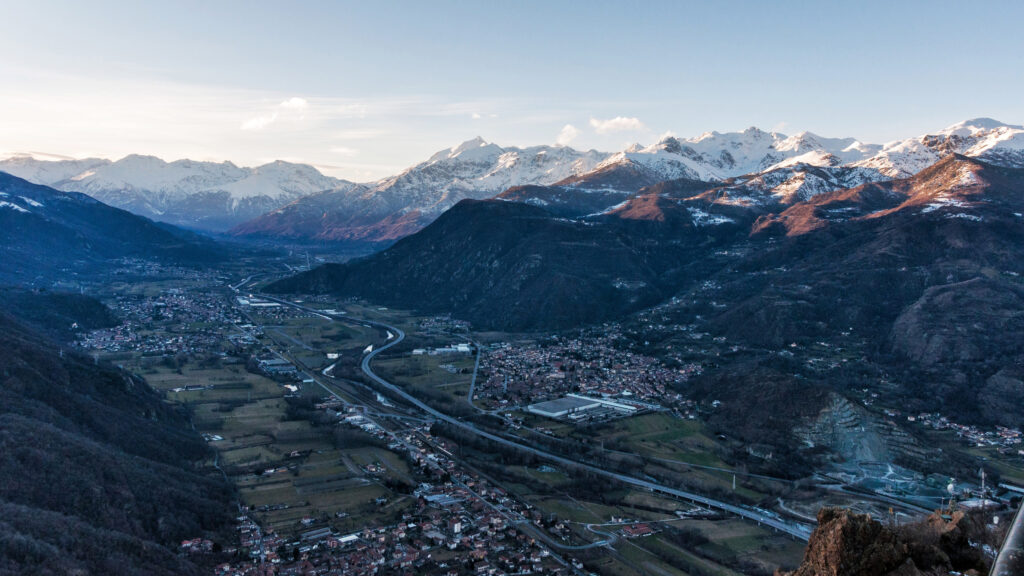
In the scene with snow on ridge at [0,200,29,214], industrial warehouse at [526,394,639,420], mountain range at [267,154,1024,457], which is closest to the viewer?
mountain range at [267,154,1024,457]

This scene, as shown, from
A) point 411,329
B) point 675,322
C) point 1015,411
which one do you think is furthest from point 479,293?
point 1015,411

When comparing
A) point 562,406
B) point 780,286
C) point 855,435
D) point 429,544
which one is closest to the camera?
point 429,544

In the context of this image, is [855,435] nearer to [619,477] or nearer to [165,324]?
[619,477]

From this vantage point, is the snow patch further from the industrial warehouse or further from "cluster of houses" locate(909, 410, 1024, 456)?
"cluster of houses" locate(909, 410, 1024, 456)

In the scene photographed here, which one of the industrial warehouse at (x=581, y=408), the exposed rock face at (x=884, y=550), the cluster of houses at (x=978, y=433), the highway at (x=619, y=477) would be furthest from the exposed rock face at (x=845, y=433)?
the exposed rock face at (x=884, y=550)

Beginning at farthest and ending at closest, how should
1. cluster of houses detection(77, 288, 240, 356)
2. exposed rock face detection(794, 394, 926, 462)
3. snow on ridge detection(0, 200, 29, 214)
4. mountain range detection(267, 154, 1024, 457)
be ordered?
snow on ridge detection(0, 200, 29, 214), cluster of houses detection(77, 288, 240, 356), mountain range detection(267, 154, 1024, 457), exposed rock face detection(794, 394, 926, 462)

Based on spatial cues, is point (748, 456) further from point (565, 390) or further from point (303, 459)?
point (303, 459)

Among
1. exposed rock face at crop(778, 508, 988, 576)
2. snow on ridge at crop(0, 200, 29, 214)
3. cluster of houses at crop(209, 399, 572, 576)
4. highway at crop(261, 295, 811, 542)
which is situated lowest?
cluster of houses at crop(209, 399, 572, 576)

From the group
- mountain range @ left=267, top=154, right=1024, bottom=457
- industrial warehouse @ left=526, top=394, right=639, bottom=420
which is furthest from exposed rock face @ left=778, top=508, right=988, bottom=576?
industrial warehouse @ left=526, top=394, right=639, bottom=420

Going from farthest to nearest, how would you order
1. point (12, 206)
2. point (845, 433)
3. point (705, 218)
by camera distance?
point (12, 206), point (705, 218), point (845, 433)

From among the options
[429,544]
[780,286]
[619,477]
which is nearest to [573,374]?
[619,477]

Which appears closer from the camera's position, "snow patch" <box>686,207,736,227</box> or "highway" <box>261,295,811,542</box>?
"highway" <box>261,295,811,542</box>
